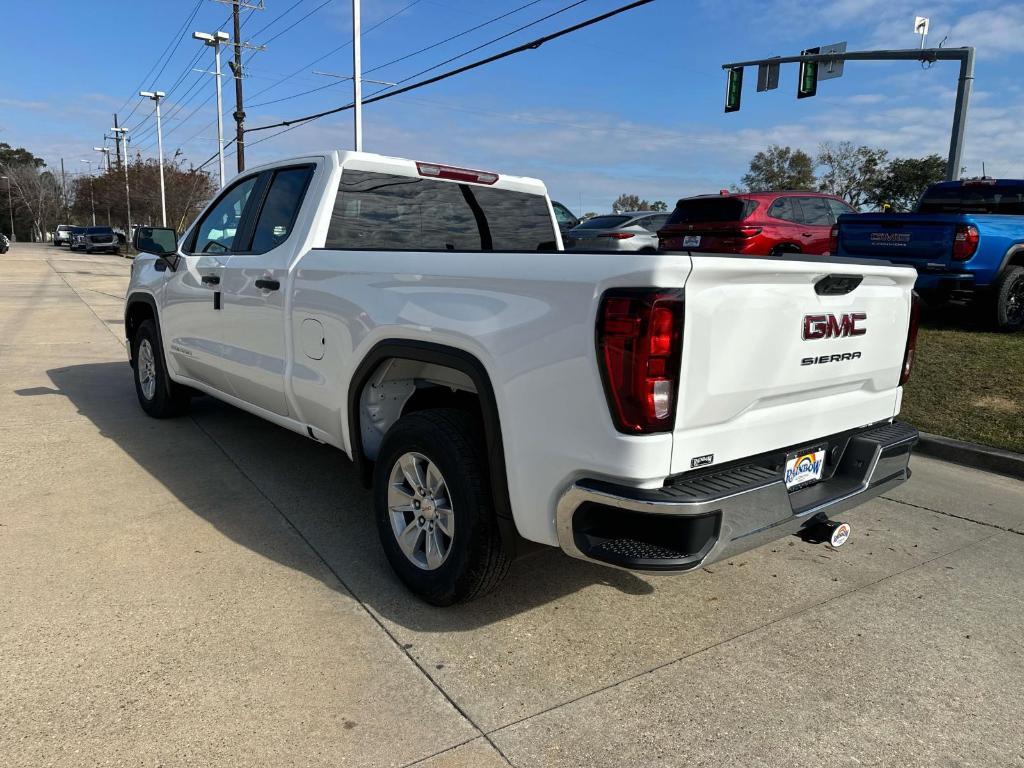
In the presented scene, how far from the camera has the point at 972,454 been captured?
18.3ft

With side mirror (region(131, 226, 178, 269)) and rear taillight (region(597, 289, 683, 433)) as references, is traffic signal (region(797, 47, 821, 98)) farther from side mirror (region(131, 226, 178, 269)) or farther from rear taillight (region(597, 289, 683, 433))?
rear taillight (region(597, 289, 683, 433))

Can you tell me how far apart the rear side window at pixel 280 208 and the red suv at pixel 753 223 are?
8.55 m

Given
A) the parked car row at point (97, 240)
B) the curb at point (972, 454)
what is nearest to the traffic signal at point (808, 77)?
the curb at point (972, 454)

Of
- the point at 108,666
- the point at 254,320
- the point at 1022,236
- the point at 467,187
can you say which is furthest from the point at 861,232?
the point at 108,666

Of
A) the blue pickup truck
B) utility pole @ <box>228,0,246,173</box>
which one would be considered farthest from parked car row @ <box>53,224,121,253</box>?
the blue pickup truck

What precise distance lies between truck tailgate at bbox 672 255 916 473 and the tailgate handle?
2 cm

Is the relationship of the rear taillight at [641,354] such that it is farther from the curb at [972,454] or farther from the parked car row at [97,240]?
the parked car row at [97,240]

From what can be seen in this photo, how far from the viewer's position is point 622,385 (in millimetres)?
2332

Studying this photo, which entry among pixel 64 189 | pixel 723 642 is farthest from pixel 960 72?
pixel 64 189

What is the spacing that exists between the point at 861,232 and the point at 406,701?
8350 millimetres

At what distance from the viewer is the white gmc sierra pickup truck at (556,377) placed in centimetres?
237

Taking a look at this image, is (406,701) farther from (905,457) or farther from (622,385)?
(905,457)

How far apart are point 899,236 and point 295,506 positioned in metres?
7.53

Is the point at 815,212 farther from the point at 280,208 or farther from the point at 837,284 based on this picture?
the point at 837,284
